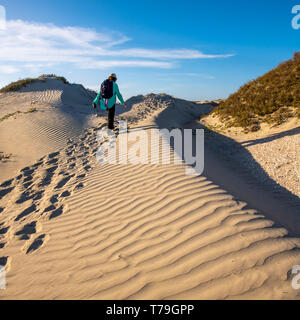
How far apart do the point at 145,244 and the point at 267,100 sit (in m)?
9.40

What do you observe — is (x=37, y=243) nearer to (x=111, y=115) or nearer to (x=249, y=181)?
(x=249, y=181)

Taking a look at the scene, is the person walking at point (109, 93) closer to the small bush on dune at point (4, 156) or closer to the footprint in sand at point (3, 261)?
the small bush on dune at point (4, 156)

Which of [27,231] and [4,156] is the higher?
[4,156]

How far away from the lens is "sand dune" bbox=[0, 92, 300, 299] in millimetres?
2131

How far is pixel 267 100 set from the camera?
9453 mm

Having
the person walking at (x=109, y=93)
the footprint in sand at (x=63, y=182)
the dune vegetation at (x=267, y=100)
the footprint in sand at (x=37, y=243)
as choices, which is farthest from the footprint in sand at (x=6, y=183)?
the dune vegetation at (x=267, y=100)

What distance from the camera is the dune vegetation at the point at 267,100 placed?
8.62 metres

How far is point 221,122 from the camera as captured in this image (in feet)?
35.4

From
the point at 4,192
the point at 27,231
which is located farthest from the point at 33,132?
the point at 27,231
